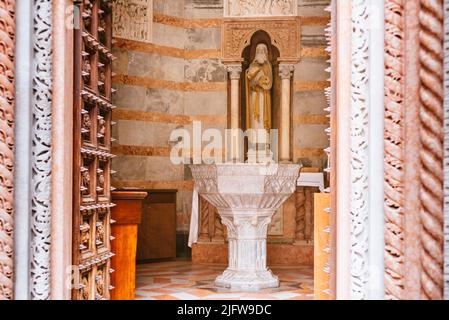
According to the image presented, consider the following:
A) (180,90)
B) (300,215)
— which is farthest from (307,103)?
(180,90)

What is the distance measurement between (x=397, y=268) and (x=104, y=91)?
2.50 m

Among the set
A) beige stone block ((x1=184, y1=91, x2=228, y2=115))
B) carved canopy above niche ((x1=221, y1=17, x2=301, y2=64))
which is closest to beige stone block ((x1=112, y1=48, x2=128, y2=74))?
beige stone block ((x1=184, y1=91, x2=228, y2=115))

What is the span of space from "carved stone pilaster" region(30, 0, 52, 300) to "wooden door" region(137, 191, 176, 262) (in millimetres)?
4446

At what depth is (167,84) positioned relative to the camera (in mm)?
8867

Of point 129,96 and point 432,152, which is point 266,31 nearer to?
point 129,96

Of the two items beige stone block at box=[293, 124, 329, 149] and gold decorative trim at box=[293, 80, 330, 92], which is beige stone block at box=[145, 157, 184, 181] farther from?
gold decorative trim at box=[293, 80, 330, 92]

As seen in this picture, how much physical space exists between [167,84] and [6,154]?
5.59 metres

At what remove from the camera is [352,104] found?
3480mm

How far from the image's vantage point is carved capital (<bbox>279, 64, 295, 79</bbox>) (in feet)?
28.9

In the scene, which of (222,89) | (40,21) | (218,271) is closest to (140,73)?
(222,89)

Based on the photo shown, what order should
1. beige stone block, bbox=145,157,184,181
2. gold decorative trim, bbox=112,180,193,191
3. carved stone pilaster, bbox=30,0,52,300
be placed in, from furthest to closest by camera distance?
beige stone block, bbox=145,157,184,181
gold decorative trim, bbox=112,180,193,191
carved stone pilaster, bbox=30,0,52,300

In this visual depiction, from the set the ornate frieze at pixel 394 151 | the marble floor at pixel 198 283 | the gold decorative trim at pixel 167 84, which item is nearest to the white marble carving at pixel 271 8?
the gold decorative trim at pixel 167 84
